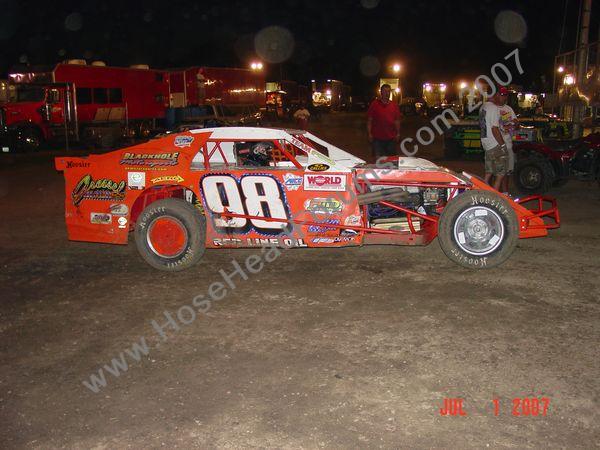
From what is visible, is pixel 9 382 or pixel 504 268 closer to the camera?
pixel 9 382

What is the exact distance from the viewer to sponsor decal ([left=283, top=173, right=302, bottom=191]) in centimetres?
580

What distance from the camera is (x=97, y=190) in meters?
6.20

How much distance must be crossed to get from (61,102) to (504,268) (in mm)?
19700

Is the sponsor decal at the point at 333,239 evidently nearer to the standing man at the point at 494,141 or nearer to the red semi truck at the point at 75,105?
the standing man at the point at 494,141

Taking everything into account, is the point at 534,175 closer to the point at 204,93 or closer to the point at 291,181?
the point at 291,181

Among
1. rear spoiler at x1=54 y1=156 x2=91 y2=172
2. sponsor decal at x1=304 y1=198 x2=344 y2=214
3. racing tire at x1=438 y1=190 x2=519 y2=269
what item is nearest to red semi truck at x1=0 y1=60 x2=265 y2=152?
rear spoiler at x1=54 y1=156 x2=91 y2=172

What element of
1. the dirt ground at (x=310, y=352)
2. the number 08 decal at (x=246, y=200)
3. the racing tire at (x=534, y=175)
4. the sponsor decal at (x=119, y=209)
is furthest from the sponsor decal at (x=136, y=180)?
the racing tire at (x=534, y=175)

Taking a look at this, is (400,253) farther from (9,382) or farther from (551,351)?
(9,382)

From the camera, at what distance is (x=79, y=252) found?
22.6ft

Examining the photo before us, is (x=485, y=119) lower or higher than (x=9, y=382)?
higher

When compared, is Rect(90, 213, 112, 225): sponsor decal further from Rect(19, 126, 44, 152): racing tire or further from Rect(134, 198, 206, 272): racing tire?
Rect(19, 126, 44, 152): racing tire

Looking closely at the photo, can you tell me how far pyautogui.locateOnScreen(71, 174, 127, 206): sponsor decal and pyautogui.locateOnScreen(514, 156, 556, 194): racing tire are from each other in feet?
23.9

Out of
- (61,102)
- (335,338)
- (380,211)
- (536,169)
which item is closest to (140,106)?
(61,102)

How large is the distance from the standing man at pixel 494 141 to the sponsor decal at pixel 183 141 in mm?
4272
